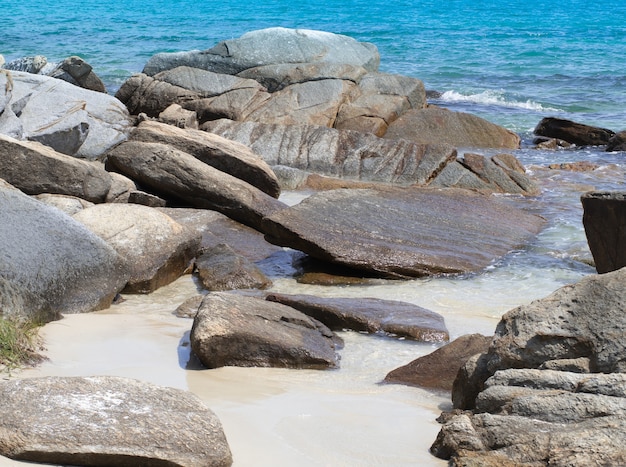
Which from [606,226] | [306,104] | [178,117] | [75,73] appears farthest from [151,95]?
[606,226]

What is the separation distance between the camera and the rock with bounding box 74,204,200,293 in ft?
23.5

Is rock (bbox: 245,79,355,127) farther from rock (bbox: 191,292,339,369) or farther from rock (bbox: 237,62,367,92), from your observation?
rock (bbox: 191,292,339,369)

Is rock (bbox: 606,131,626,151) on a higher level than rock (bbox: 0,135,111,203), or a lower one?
lower

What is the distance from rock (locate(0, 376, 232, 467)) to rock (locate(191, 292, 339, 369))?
1393 millimetres

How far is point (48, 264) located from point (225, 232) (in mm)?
3147

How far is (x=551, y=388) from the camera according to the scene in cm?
391

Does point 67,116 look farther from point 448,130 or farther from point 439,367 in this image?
point 448,130

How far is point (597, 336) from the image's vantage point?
4074 millimetres

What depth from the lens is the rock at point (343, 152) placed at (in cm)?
1264

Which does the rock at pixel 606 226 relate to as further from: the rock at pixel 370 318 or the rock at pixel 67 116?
the rock at pixel 67 116

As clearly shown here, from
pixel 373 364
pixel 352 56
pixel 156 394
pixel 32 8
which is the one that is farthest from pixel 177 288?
pixel 32 8

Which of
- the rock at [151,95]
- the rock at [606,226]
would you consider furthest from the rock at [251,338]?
the rock at [151,95]

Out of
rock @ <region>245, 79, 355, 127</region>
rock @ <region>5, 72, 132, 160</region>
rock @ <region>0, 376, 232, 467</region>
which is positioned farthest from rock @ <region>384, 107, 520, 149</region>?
rock @ <region>0, 376, 232, 467</region>

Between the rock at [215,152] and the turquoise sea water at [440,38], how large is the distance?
966 centimetres
